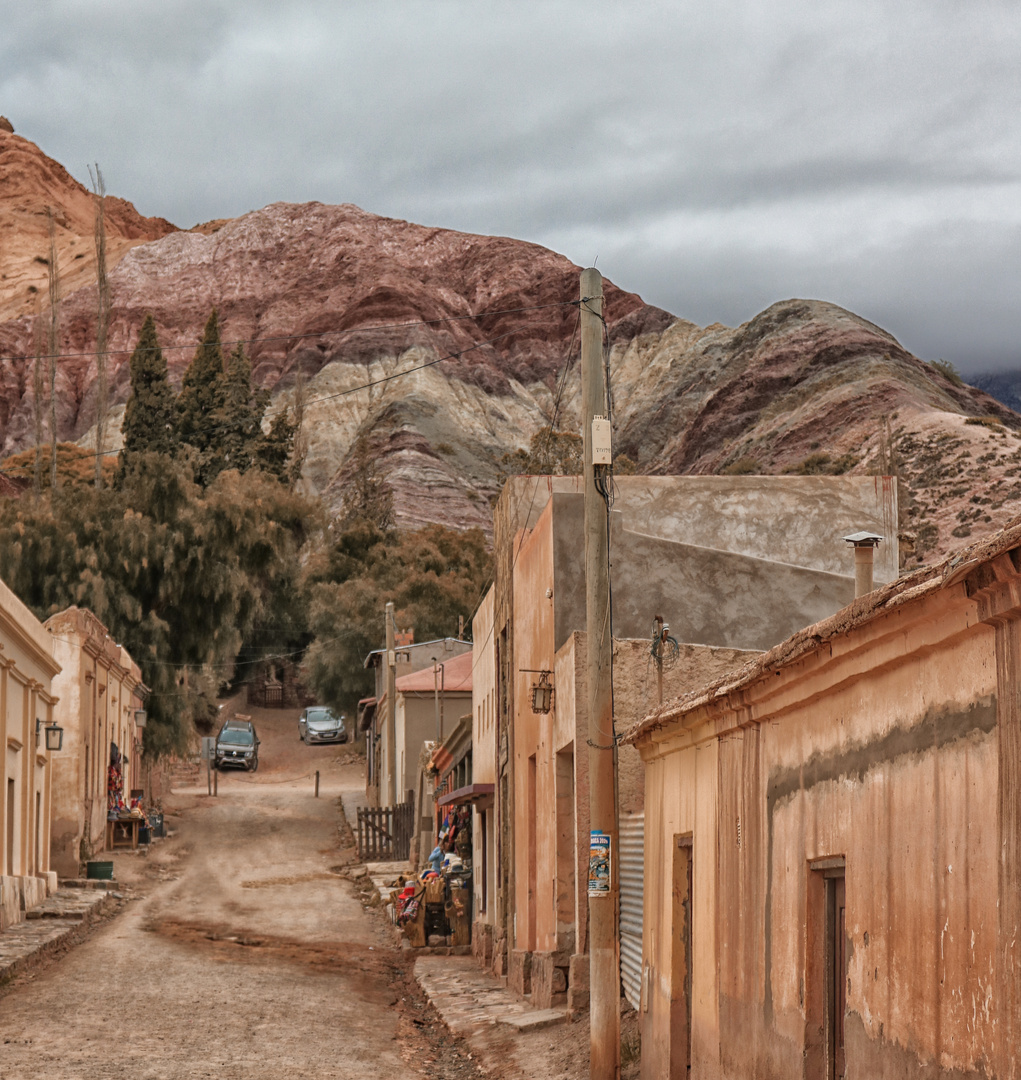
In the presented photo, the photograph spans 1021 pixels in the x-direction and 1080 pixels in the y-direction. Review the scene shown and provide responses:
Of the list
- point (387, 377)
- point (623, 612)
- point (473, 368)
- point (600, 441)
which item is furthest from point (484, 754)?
point (473, 368)

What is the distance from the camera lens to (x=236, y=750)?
174 feet

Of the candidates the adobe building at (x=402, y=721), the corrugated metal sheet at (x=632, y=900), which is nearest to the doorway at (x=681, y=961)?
the corrugated metal sheet at (x=632, y=900)

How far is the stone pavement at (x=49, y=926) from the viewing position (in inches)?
715

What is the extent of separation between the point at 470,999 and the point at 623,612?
17.6 ft

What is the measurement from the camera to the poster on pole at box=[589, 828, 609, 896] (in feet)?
38.1

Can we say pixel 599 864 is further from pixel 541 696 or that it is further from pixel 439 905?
pixel 439 905

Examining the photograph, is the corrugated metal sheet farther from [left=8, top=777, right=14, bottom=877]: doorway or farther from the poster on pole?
[left=8, top=777, right=14, bottom=877]: doorway

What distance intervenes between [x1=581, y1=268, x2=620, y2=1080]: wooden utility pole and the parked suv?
4231cm

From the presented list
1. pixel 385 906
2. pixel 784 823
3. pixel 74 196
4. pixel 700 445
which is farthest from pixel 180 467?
pixel 74 196

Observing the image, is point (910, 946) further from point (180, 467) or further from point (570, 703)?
point (180, 467)

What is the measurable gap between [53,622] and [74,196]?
178 metres

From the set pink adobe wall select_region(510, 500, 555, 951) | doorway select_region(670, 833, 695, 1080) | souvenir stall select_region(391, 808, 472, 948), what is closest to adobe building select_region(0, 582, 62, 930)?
souvenir stall select_region(391, 808, 472, 948)

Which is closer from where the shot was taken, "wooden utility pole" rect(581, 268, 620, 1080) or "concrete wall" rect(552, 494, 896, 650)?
"wooden utility pole" rect(581, 268, 620, 1080)

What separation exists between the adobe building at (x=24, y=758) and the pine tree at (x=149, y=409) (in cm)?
4893
